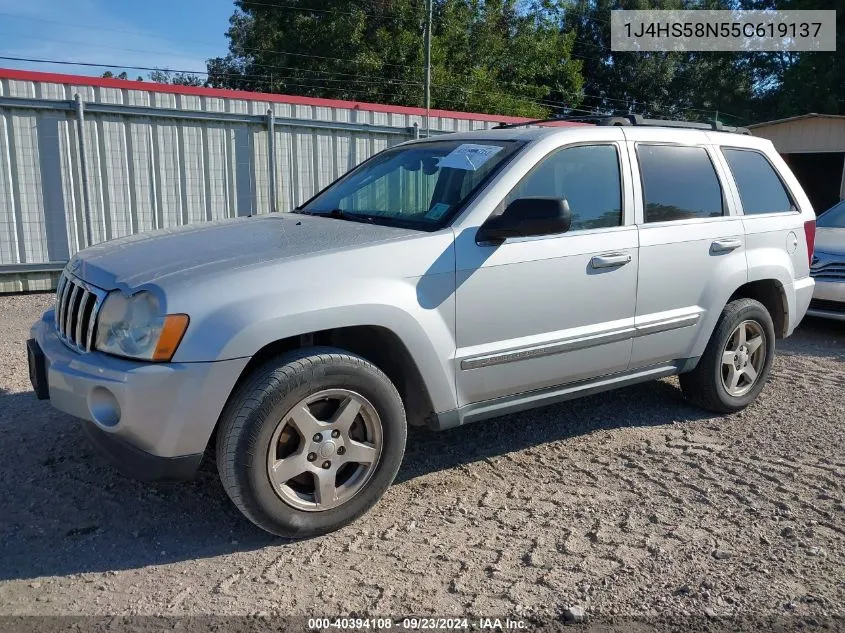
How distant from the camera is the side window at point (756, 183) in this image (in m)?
4.80

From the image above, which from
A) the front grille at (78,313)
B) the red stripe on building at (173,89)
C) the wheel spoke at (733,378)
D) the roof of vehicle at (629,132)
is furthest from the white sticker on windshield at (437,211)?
the red stripe on building at (173,89)

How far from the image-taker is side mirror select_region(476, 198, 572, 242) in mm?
3361

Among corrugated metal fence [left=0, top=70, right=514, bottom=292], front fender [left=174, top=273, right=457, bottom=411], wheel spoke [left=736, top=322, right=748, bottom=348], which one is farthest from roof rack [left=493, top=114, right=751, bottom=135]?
corrugated metal fence [left=0, top=70, right=514, bottom=292]

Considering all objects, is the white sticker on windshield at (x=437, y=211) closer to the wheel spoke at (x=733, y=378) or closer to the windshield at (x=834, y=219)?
the wheel spoke at (x=733, y=378)

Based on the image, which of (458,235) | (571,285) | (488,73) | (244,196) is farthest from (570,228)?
(488,73)

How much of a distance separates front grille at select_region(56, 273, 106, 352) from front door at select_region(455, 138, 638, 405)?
5.16 ft

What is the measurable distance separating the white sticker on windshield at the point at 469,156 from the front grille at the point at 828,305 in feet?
17.5

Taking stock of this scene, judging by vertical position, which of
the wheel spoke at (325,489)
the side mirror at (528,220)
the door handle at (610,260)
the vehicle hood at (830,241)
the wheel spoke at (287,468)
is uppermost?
the side mirror at (528,220)

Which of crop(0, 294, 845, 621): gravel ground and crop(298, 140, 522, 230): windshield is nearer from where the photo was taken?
crop(0, 294, 845, 621): gravel ground

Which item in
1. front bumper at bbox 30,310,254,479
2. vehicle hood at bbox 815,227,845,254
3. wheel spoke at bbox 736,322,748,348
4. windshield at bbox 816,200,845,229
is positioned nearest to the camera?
front bumper at bbox 30,310,254,479

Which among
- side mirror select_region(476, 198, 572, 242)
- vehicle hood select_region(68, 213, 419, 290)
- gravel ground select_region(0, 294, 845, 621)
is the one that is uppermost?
side mirror select_region(476, 198, 572, 242)

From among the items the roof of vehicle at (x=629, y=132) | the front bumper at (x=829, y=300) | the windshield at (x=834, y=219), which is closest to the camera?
the roof of vehicle at (x=629, y=132)

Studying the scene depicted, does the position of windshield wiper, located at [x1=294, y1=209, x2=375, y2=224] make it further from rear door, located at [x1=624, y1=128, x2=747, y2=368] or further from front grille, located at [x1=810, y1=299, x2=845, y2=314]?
front grille, located at [x1=810, y1=299, x2=845, y2=314]

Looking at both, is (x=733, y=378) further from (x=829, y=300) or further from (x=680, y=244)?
(x=829, y=300)
